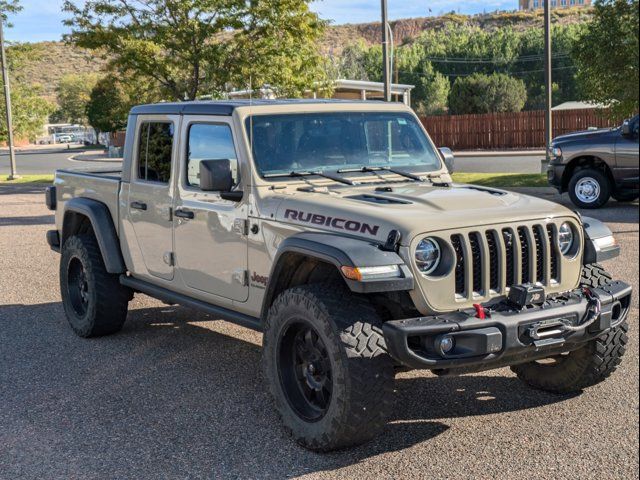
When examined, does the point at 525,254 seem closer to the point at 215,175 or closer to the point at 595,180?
the point at 215,175

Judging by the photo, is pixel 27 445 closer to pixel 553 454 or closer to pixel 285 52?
pixel 553 454

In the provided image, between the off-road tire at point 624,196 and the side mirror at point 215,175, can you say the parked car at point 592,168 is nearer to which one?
the off-road tire at point 624,196

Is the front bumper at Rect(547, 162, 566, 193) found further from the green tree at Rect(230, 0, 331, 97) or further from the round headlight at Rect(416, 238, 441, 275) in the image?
the round headlight at Rect(416, 238, 441, 275)

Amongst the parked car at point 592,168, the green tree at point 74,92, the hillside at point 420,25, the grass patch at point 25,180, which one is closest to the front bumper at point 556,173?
the parked car at point 592,168

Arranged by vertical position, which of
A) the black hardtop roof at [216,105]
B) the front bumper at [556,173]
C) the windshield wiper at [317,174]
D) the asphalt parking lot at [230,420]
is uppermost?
the black hardtop roof at [216,105]

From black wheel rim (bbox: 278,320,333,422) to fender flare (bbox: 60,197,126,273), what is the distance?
2.54m

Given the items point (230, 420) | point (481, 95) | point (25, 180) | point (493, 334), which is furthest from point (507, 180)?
point (481, 95)

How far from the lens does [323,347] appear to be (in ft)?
14.9

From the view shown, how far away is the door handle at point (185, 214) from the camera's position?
19.1 ft

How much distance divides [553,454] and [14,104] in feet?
112

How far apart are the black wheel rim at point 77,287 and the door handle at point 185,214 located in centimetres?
175

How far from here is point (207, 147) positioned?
5.84 m

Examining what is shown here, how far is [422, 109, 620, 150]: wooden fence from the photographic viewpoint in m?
47.3

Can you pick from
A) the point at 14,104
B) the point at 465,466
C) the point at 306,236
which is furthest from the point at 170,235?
the point at 14,104
